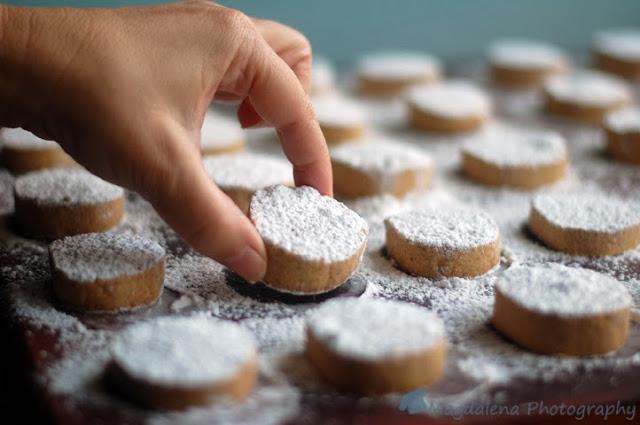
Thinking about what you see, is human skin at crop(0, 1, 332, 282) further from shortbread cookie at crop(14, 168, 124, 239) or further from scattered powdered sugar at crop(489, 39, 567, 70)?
scattered powdered sugar at crop(489, 39, 567, 70)

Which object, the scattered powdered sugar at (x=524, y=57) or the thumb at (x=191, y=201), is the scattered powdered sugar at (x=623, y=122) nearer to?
the scattered powdered sugar at (x=524, y=57)

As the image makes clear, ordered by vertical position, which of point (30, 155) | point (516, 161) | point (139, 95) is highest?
point (139, 95)

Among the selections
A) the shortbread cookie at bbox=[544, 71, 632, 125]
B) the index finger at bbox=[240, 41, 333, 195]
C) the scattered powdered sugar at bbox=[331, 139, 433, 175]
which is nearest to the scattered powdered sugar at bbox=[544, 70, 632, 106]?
the shortbread cookie at bbox=[544, 71, 632, 125]

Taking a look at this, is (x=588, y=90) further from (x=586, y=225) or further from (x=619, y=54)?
(x=586, y=225)

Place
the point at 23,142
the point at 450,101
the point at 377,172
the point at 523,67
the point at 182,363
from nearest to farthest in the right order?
1. the point at 182,363
2. the point at 377,172
3. the point at 23,142
4. the point at 450,101
5. the point at 523,67

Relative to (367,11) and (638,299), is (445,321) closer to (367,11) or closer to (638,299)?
(638,299)

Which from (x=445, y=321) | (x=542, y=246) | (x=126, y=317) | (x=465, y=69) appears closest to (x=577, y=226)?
(x=542, y=246)

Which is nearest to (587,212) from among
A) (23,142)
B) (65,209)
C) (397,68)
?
(65,209)
